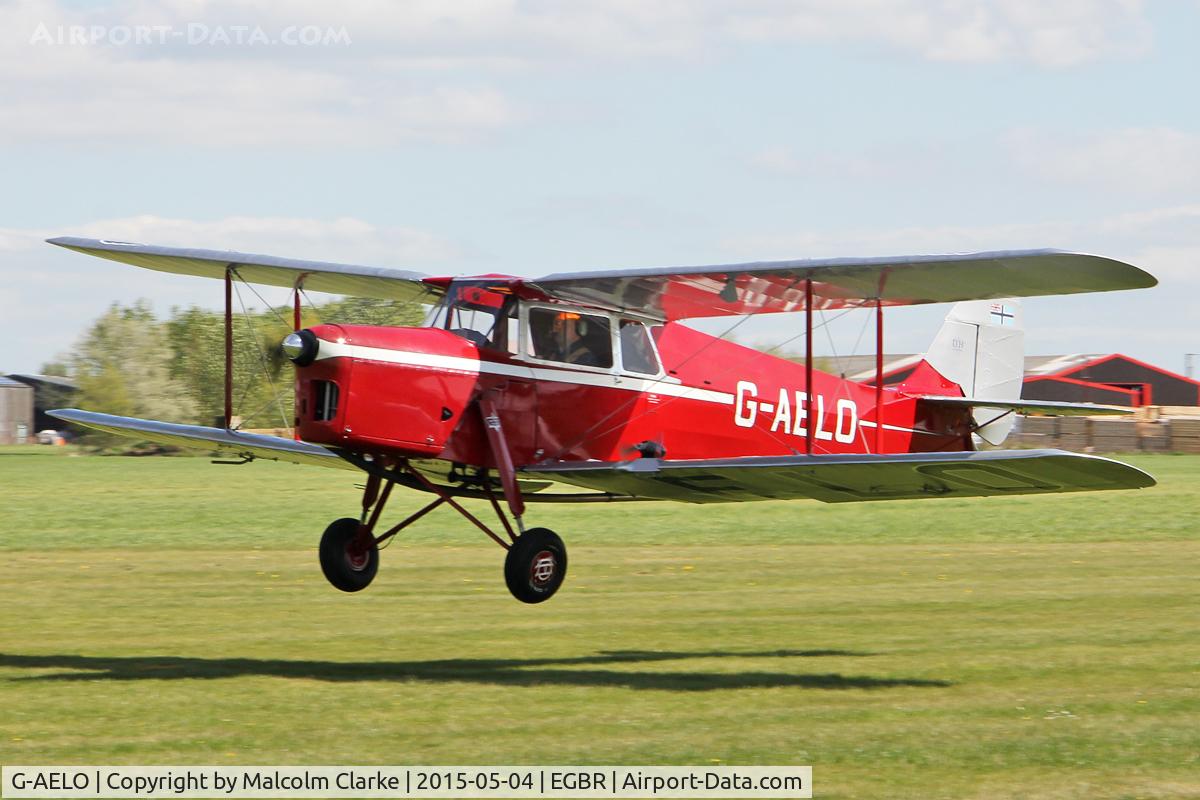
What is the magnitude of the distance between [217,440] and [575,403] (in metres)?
3.22

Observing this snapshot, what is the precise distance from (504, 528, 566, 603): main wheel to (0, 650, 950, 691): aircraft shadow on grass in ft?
2.08

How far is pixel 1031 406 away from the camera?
15.4 m

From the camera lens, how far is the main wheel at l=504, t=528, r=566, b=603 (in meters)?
11.6

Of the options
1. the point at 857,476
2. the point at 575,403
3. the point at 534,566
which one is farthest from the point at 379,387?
the point at 857,476

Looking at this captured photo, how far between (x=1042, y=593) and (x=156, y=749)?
11490mm

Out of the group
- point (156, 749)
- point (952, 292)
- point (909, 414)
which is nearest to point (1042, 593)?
point (909, 414)

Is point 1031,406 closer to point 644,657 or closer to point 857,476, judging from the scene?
point 857,476

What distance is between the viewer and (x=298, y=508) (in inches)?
1261

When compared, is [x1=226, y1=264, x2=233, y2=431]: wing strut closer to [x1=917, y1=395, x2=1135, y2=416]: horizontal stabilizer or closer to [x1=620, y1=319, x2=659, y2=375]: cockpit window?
[x1=620, y1=319, x2=659, y2=375]: cockpit window

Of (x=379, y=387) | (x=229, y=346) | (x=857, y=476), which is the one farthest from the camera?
(x=229, y=346)

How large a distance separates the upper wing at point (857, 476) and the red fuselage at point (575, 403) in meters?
0.38

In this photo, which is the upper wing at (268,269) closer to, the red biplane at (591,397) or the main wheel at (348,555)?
the red biplane at (591,397)

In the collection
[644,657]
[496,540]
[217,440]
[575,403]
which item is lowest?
[644,657]

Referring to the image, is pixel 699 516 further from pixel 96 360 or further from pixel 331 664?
pixel 96 360
